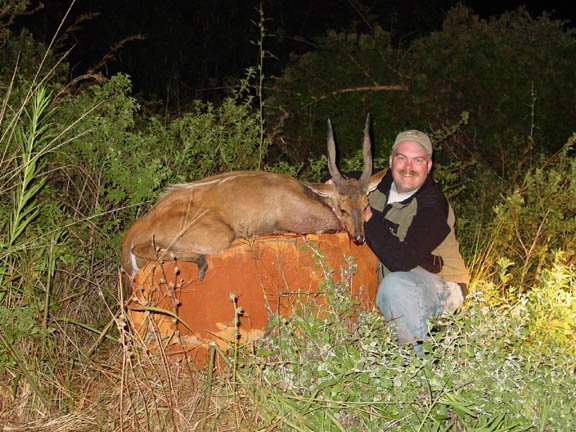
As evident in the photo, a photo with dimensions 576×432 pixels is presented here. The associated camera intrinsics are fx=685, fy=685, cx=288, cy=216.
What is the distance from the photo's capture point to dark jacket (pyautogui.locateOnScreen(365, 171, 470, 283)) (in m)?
5.49

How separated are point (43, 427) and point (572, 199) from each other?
5252mm

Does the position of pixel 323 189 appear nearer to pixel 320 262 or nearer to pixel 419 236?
pixel 419 236

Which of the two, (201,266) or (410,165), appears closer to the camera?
(201,266)

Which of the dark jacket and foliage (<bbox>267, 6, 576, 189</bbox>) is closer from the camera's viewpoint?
the dark jacket

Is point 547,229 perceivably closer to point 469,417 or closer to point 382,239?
point 382,239

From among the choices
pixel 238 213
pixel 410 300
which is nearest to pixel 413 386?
pixel 410 300

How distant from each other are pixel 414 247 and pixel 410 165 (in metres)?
0.72

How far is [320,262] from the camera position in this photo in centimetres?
493

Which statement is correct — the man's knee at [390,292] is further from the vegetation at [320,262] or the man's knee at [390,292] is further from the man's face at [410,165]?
the man's face at [410,165]

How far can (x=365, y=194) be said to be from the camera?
5.95 m

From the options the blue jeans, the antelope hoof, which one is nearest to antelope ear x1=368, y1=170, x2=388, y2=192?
the blue jeans

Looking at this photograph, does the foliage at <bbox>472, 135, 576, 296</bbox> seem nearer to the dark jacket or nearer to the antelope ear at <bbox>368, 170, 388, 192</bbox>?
the dark jacket

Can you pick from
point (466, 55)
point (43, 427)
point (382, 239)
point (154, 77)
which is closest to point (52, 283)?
point (43, 427)

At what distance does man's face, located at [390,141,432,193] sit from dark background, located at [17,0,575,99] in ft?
36.8
